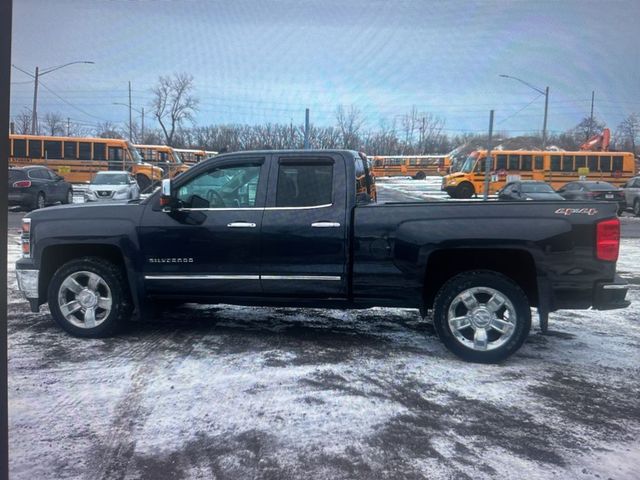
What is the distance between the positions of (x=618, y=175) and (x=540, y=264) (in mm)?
34057

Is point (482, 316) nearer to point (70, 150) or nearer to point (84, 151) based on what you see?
point (84, 151)

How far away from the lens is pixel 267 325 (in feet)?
20.8

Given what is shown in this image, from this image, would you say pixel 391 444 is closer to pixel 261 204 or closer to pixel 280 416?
pixel 280 416

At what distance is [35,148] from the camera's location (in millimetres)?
33250

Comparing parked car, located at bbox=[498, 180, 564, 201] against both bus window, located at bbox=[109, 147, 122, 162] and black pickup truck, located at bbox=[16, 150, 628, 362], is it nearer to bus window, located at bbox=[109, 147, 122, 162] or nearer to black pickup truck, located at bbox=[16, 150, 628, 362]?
black pickup truck, located at bbox=[16, 150, 628, 362]

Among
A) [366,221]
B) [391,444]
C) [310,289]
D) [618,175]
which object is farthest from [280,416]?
[618,175]

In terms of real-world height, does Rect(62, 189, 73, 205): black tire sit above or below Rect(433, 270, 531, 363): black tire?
above

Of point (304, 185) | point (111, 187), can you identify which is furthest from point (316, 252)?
point (111, 187)

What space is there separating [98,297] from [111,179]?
19.1m

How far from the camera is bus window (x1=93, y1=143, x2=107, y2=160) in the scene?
33.5 metres

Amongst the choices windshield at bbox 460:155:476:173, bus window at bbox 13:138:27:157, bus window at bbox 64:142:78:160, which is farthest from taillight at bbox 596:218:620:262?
bus window at bbox 13:138:27:157

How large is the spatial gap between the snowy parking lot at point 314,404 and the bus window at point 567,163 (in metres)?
30.8

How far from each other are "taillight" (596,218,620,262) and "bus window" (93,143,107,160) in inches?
1282

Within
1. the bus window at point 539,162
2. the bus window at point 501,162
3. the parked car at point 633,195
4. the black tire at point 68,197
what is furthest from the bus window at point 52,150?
the parked car at point 633,195
